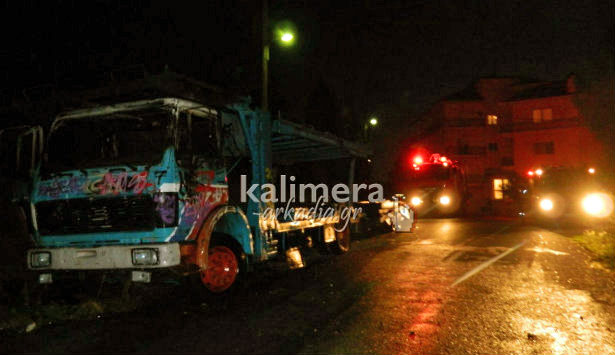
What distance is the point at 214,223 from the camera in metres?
5.90

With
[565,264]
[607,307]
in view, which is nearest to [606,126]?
[565,264]

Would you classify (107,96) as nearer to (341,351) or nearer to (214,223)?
(214,223)

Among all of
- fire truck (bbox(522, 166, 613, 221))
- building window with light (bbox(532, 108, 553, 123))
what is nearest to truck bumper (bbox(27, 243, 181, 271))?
fire truck (bbox(522, 166, 613, 221))

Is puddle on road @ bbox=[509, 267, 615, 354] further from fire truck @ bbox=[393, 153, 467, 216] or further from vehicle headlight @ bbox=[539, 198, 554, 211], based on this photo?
fire truck @ bbox=[393, 153, 467, 216]

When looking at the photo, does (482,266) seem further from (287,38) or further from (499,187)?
(499,187)

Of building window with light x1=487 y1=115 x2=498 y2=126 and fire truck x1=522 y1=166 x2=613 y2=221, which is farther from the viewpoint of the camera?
building window with light x1=487 y1=115 x2=498 y2=126

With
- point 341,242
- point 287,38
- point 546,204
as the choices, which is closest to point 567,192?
point 546,204

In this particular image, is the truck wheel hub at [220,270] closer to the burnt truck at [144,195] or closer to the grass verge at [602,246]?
the burnt truck at [144,195]

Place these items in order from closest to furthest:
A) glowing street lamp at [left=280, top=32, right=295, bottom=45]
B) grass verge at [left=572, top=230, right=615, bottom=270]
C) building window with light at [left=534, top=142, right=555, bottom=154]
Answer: grass verge at [left=572, top=230, right=615, bottom=270] → glowing street lamp at [left=280, top=32, right=295, bottom=45] → building window with light at [left=534, top=142, right=555, bottom=154]

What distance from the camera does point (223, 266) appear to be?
635 cm

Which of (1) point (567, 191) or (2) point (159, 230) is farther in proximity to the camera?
(1) point (567, 191)

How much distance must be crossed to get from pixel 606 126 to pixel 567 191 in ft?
35.0

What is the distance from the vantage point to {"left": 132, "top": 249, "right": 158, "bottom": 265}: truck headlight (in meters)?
5.11

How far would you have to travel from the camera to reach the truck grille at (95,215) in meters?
5.35
